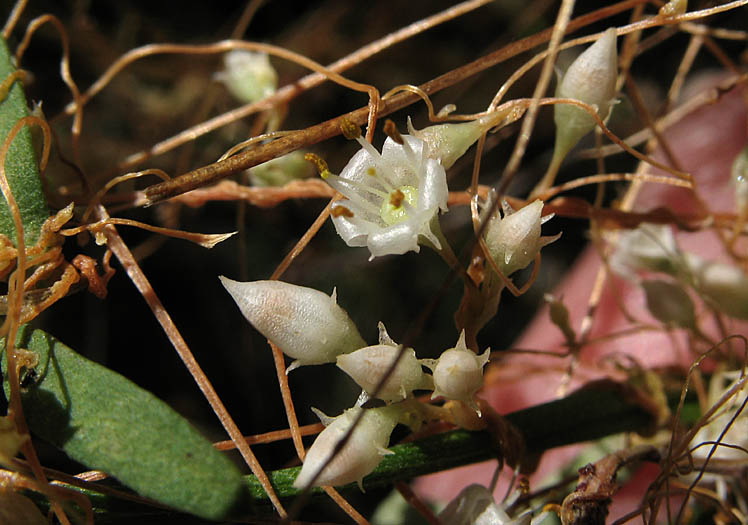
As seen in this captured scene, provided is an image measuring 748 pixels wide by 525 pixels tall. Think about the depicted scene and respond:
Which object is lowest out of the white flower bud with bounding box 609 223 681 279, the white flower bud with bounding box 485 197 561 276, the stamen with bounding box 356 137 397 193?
the white flower bud with bounding box 609 223 681 279

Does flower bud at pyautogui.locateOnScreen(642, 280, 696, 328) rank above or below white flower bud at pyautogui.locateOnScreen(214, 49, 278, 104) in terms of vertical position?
A: below

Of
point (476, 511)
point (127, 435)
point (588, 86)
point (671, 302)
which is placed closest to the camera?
point (127, 435)

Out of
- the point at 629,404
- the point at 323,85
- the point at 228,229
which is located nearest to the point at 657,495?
the point at 629,404

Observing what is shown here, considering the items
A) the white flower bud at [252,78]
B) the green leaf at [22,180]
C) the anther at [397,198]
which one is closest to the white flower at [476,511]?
the anther at [397,198]

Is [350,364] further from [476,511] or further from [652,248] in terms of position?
[652,248]

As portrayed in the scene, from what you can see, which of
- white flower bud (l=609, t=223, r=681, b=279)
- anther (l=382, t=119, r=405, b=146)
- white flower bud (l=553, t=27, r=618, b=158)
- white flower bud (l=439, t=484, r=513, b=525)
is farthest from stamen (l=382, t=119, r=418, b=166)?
white flower bud (l=609, t=223, r=681, b=279)

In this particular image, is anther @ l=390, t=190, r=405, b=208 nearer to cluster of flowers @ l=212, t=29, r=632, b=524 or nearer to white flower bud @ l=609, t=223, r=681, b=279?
cluster of flowers @ l=212, t=29, r=632, b=524

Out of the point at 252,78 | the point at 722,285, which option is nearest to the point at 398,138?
the point at 252,78
